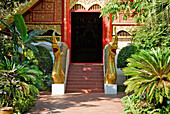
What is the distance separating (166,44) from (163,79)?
315 cm

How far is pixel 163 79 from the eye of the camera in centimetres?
634

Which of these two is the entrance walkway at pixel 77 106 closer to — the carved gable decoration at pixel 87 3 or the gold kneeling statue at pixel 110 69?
the gold kneeling statue at pixel 110 69

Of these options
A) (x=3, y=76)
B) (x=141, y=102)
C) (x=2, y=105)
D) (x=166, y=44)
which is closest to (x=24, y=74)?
(x=3, y=76)

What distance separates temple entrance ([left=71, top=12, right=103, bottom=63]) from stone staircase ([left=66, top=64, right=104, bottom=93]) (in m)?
3.16

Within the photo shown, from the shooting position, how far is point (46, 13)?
47.3ft

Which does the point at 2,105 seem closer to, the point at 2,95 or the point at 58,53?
the point at 2,95

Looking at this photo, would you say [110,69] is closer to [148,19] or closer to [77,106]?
[148,19]

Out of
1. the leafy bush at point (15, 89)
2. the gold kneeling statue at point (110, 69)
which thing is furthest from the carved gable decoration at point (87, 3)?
the leafy bush at point (15, 89)

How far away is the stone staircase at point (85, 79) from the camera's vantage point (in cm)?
1141

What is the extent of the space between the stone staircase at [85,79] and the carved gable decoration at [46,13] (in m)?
2.98

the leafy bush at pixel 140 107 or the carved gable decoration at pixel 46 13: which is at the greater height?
the carved gable decoration at pixel 46 13

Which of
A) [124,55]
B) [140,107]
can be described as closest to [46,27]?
[124,55]

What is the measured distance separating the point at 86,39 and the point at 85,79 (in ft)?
19.9

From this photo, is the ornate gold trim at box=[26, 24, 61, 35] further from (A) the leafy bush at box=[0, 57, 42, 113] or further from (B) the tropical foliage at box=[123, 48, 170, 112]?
(B) the tropical foliage at box=[123, 48, 170, 112]
